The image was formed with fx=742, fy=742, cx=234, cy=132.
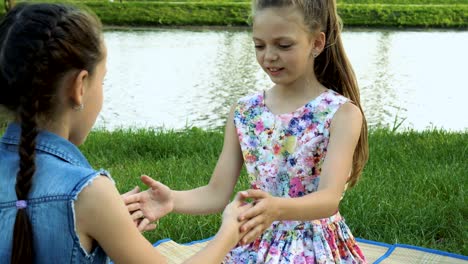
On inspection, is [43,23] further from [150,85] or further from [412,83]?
[412,83]

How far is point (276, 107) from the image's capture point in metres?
2.42

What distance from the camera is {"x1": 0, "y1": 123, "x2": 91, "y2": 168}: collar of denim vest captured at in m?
1.55

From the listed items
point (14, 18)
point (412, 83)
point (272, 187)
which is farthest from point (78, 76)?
point (412, 83)

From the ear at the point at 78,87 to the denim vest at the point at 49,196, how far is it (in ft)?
0.29

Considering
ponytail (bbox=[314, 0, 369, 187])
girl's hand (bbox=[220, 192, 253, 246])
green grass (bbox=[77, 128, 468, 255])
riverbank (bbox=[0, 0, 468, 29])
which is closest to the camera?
girl's hand (bbox=[220, 192, 253, 246])

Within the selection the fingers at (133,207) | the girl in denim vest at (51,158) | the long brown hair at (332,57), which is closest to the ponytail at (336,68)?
the long brown hair at (332,57)

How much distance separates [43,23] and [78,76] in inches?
5.1

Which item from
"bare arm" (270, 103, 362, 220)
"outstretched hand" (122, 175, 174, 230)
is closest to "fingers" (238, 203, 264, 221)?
"bare arm" (270, 103, 362, 220)

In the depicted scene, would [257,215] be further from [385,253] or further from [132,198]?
[385,253]

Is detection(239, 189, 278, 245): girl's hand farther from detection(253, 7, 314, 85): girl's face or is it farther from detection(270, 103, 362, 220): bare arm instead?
detection(253, 7, 314, 85): girl's face

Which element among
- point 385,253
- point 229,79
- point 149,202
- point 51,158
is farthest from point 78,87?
point 229,79

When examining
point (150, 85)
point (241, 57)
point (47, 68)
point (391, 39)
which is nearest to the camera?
point (47, 68)

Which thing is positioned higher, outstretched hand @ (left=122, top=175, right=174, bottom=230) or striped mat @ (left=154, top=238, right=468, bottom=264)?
outstretched hand @ (left=122, top=175, right=174, bottom=230)

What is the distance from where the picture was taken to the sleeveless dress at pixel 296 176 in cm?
228
